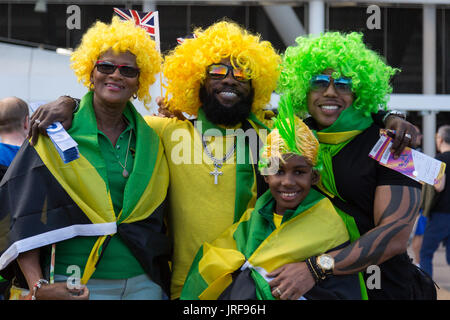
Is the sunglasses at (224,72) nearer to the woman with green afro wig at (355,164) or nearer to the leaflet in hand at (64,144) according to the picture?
the woman with green afro wig at (355,164)

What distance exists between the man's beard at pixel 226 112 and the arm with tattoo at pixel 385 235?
3.65ft

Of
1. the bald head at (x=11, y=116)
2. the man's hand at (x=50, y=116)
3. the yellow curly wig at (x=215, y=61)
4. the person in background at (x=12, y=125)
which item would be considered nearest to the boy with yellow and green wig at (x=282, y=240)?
the yellow curly wig at (x=215, y=61)

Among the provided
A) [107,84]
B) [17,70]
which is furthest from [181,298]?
[17,70]

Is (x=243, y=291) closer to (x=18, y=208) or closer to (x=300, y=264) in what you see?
(x=300, y=264)

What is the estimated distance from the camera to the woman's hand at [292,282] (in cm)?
285

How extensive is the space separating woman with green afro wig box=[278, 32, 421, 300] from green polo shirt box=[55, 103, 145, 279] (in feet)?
3.32

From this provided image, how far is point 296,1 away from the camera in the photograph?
1285cm

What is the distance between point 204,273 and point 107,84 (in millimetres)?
1311

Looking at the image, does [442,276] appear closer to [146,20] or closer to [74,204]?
[146,20]

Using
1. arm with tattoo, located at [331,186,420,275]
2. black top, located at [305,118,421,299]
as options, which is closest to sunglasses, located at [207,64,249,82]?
black top, located at [305,118,421,299]

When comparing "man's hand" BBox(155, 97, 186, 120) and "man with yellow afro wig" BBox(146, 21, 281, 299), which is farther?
"man's hand" BBox(155, 97, 186, 120)

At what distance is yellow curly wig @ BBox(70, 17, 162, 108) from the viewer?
3.37 meters

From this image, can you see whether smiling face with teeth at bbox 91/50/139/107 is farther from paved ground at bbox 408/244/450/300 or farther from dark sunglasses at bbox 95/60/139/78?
paved ground at bbox 408/244/450/300

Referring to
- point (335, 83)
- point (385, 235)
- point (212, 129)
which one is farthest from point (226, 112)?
point (385, 235)
